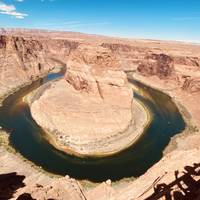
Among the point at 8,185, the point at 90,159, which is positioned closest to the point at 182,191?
the point at 8,185

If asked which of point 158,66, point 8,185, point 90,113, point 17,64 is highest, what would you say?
point 8,185

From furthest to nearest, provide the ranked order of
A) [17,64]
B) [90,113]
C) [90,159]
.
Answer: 1. [17,64]
2. [90,113]
3. [90,159]

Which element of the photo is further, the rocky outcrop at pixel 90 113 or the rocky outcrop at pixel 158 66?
the rocky outcrop at pixel 158 66

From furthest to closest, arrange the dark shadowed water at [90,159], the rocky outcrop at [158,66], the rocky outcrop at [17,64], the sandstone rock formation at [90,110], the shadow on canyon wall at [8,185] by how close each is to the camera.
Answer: the rocky outcrop at [158,66] → the rocky outcrop at [17,64] → the sandstone rock formation at [90,110] → the dark shadowed water at [90,159] → the shadow on canyon wall at [8,185]

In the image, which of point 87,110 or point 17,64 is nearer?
point 87,110

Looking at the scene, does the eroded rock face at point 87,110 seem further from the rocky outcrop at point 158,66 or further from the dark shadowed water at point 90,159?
the rocky outcrop at point 158,66

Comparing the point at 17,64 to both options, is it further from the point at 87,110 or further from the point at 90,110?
the point at 90,110

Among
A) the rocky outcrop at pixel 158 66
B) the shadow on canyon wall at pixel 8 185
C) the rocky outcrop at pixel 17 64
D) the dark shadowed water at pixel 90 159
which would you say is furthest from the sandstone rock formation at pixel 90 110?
the rocky outcrop at pixel 158 66

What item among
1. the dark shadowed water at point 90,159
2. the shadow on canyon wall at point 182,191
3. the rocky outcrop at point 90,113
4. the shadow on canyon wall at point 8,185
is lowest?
the dark shadowed water at point 90,159

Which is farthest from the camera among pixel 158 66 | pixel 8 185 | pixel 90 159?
pixel 158 66

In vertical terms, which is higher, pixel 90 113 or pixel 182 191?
pixel 182 191
